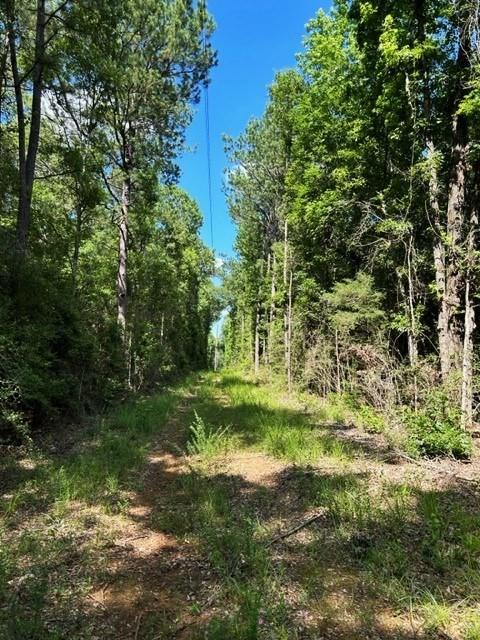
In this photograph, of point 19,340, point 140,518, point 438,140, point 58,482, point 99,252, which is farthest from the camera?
point 99,252

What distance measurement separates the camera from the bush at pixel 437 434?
237 inches

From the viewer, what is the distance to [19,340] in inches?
280

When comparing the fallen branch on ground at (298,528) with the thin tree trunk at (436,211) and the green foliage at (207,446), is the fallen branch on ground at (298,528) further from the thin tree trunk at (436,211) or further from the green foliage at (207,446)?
the thin tree trunk at (436,211)

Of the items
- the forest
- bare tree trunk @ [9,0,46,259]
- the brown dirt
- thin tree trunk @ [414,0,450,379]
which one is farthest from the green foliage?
bare tree trunk @ [9,0,46,259]

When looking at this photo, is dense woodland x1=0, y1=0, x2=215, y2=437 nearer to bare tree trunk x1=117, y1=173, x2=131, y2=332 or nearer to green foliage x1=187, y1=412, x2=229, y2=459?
bare tree trunk x1=117, y1=173, x2=131, y2=332

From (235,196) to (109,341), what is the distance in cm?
1432

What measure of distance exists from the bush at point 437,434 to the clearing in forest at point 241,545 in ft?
1.24

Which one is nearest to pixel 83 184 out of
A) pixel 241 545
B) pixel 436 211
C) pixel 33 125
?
pixel 33 125

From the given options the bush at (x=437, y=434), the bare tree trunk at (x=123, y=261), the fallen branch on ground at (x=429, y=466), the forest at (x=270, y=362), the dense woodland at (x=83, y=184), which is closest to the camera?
the forest at (x=270, y=362)

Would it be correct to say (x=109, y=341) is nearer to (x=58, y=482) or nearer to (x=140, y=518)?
(x=58, y=482)

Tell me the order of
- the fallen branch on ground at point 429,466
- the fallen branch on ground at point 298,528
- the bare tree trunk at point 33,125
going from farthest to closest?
Answer: the bare tree trunk at point 33,125
the fallen branch on ground at point 429,466
the fallen branch on ground at point 298,528

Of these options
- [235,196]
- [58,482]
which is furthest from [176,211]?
[58,482]

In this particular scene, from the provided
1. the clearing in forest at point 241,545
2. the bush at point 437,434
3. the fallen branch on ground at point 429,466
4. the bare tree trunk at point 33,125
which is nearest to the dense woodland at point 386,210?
the bush at point 437,434

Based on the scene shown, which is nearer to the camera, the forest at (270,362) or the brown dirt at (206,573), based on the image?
the brown dirt at (206,573)
